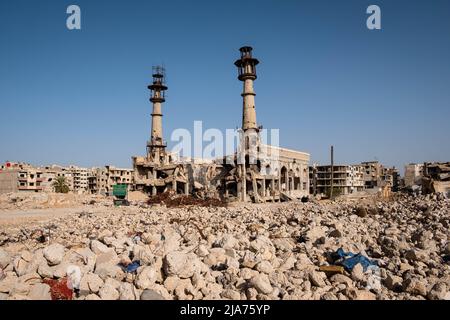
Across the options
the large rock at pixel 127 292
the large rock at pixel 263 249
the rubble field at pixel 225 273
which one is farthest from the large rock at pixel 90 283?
the large rock at pixel 263 249

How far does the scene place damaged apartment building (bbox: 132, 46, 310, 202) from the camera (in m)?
30.2

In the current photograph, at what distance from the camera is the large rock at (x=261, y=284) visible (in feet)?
14.8

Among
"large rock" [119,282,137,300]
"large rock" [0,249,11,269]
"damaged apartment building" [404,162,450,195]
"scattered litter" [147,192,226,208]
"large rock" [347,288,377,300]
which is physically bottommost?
"scattered litter" [147,192,226,208]

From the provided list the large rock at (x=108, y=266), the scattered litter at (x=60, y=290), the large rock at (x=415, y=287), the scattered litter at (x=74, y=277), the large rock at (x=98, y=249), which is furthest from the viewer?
the large rock at (x=98, y=249)

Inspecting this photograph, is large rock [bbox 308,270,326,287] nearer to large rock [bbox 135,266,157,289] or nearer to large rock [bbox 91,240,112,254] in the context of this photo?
large rock [bbox 135,266,157,289]

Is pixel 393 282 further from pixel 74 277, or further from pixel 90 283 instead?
pixel 74 277

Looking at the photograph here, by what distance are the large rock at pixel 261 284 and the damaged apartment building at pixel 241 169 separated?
2364cm

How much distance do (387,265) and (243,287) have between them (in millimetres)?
3137

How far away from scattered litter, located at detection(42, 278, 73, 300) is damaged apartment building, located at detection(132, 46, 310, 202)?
23.7 meters

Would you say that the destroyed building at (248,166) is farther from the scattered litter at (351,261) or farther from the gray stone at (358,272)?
the gray stone at (358,272)

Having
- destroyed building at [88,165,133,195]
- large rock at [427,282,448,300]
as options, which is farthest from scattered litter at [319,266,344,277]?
destroyed building at [88,165,133,195]

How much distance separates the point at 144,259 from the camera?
5.32m
